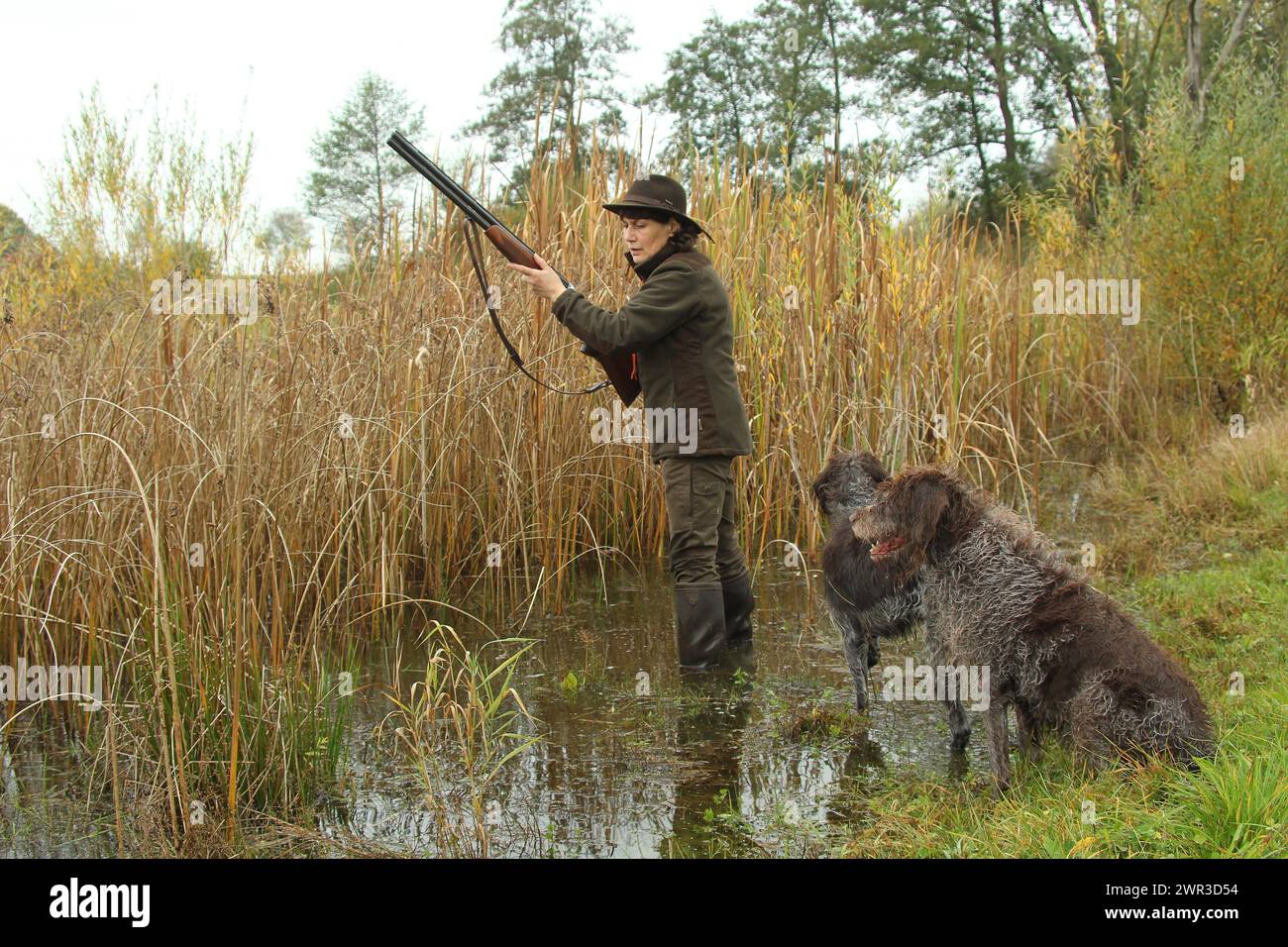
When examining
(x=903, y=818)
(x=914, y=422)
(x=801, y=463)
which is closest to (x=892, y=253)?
(x=914, y=422)

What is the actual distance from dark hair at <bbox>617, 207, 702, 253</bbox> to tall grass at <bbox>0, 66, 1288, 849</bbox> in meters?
1.42

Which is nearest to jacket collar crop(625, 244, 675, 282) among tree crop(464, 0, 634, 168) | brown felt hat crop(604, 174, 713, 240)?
brown felt hat crop(604, 174, 713, 240)

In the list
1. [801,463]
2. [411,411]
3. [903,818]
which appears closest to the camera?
[903,818]

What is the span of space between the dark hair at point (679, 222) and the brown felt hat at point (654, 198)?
0.07 feet

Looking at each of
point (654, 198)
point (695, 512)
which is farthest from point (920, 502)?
point (654, 198)

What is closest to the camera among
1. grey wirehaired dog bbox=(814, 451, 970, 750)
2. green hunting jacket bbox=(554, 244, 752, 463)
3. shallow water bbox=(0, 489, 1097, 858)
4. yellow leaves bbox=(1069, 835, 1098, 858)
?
yellow leaves bbox=(1069, 835, 1098, 858)

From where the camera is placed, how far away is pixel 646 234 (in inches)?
194

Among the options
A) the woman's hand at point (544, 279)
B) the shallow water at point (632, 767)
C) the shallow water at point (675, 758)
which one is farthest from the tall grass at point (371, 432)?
the woman's hand at point (544, 279)

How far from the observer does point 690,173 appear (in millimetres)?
7883

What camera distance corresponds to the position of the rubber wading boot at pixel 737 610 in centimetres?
540

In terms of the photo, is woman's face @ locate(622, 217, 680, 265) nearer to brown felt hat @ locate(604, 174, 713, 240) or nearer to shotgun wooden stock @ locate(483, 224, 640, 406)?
brown felt hat @ locate(604, 174, 713, 240)

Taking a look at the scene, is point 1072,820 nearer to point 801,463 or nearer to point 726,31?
point 801,463

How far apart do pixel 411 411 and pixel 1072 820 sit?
412 cm

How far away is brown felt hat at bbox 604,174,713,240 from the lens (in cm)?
479
